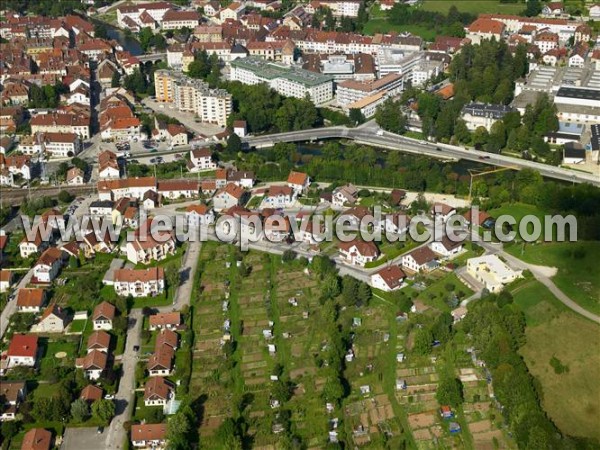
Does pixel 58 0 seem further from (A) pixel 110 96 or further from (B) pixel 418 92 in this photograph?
(B) pixel 418 92

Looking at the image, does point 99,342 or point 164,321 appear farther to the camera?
point 164,321

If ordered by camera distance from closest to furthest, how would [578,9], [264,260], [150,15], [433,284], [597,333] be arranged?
[597,333] → [433,284] → [264,260] → [578,9] → [150,15]

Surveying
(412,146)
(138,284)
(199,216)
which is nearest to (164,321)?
(138,284)

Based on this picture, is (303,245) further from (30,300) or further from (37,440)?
(37,440)

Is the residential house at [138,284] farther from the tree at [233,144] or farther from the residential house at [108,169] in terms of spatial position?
the tree at [233,144]

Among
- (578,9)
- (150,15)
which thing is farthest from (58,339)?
(578,9)

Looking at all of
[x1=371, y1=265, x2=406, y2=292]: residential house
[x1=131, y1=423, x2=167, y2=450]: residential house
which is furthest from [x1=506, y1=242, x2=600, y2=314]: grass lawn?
[x1=131, y1=423, x2=167, y2=450]: residential house
